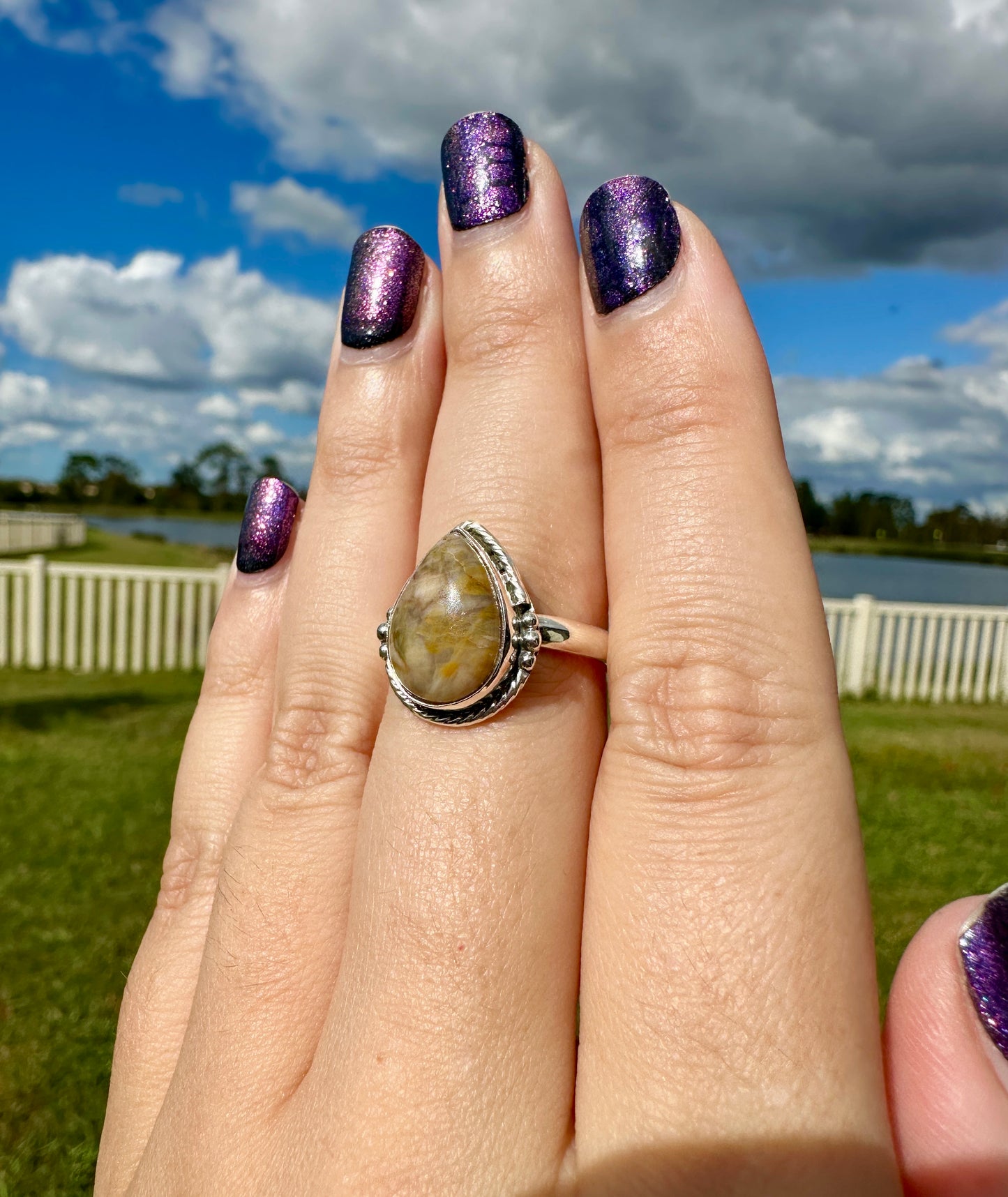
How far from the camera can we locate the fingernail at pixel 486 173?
1.27m

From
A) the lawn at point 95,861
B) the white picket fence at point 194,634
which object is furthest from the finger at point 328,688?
the white picket fence at point 194,634

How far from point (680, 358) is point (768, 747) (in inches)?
20.3

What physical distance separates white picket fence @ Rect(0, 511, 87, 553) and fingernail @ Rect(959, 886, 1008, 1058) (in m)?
24.7

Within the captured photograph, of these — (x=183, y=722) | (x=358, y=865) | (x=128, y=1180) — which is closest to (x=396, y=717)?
(x=358, y=865)

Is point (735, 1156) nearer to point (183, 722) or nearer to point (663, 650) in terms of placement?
point (663, 650)

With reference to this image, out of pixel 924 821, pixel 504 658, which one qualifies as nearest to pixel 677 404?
pixel 504 658

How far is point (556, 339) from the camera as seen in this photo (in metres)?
1.24

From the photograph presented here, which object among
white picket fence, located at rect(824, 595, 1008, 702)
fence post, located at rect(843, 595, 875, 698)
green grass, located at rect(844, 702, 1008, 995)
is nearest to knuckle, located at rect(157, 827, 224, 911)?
green grass, located at rect(844, 702, 1008, 995)

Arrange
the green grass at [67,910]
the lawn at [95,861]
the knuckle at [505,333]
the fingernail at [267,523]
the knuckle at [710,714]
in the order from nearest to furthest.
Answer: the knuckle at [710,714] < the knuckle at [505,333] < the fingernail at [267,523] < the green grass at [67,910] < the lawn at [95,861]

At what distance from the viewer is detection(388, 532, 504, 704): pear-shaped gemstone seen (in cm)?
106

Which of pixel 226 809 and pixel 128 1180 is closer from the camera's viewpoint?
pixel 128 1180

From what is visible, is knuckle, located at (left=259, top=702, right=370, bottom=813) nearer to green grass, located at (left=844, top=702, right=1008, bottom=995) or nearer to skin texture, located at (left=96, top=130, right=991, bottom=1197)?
skin texture, located at (left=96, top=130, right=991, bottom=1197)

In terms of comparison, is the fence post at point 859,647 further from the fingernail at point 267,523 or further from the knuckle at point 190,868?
the knuckle at point 190,868

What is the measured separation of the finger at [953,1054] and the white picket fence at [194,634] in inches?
334
